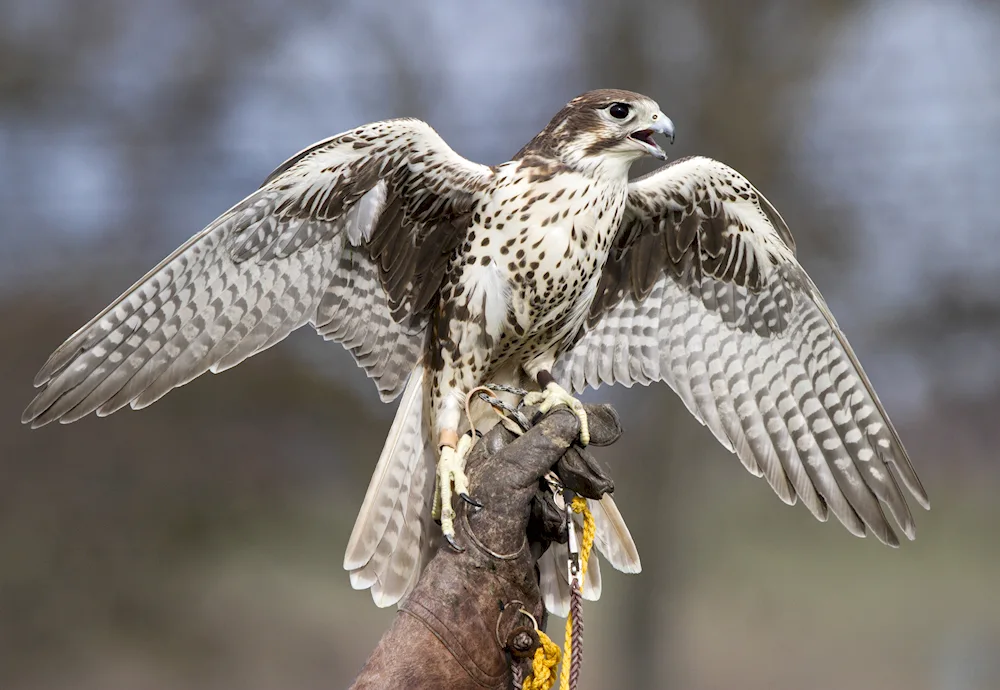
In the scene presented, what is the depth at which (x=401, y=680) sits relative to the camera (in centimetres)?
112

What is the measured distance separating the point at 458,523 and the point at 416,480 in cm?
26

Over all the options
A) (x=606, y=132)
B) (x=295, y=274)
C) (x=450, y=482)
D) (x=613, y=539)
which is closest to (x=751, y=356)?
(x=613, y=539)

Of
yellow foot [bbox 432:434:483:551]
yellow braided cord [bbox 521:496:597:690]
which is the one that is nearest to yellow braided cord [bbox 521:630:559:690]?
yellow braided cord [bbox 521:496:597:690]

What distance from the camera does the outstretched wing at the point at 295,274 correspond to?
1345 millimetres

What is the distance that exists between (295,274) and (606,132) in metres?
0.62

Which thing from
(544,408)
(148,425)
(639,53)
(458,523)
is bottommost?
(148,425)

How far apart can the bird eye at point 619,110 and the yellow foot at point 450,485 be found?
62 cm

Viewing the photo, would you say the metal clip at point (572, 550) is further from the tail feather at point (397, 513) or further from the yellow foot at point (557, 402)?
the tail feather at point (397, 513)

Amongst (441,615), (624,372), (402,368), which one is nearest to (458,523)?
(441,615)

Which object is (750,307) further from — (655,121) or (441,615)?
(441,615)

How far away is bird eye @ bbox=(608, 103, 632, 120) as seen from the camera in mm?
1437

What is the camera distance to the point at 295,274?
1484 mm

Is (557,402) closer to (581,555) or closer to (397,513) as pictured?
(581,555)

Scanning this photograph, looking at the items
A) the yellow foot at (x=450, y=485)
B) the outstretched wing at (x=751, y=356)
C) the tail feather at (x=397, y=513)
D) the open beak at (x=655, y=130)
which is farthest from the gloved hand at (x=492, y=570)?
the open beak at (x=655, y=130)
